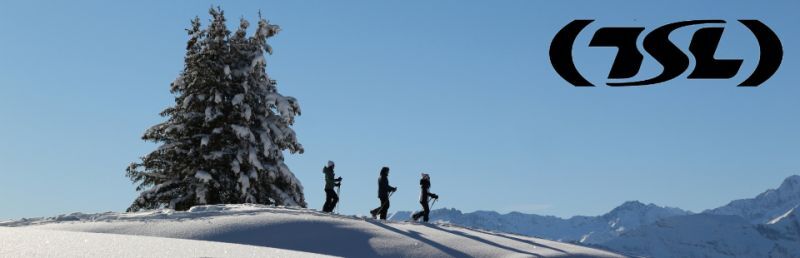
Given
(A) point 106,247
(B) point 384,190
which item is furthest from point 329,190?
(A) point 106,247

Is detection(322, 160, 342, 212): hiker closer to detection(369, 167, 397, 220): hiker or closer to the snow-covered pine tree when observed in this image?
detection(369, 167, 397, 220): hiker

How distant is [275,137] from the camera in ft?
100

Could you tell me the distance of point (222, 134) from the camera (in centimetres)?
3017

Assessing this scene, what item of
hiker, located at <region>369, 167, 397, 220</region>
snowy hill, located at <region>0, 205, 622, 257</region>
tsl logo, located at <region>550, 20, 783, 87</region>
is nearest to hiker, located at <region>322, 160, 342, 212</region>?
hiker, located at <region>369, 167, 397, 220</region>

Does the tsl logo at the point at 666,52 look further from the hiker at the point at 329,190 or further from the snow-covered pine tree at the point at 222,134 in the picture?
the snow-covered pine tree at the point at 222,134

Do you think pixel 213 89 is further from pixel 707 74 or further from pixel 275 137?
pixel 707 74

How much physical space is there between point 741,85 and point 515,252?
288 inches

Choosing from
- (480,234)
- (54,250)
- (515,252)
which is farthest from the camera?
(480,234)

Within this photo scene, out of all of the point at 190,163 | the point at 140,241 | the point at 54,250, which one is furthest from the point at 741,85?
the point at 190,163

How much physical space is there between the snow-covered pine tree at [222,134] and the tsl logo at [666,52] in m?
11.9

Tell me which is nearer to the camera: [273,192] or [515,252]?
[515,252]

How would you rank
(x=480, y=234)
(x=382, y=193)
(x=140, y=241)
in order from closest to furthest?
1. (x=140, y=241)
2. (x=480, y=234)
3. (x=382, y=193)

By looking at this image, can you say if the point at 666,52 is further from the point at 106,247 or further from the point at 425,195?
the point at 106,247

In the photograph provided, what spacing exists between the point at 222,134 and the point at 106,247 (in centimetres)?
2029
